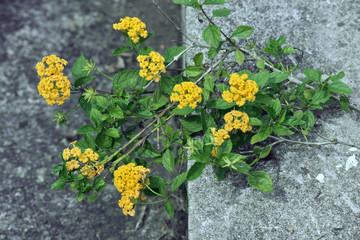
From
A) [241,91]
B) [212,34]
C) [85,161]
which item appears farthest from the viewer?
[212,34]

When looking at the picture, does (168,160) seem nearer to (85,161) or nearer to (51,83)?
(85,161)

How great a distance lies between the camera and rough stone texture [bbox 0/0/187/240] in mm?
2664

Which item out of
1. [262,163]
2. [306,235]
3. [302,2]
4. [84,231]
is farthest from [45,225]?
[302,2]

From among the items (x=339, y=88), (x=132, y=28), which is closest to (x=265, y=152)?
(x=339, y=88)

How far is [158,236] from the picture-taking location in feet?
8.50

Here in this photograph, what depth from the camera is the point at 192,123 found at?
204cm

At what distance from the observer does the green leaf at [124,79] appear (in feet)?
6.75

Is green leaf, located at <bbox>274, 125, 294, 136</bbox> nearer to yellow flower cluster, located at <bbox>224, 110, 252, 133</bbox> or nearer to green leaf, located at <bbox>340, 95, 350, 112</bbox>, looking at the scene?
yellow flower cluster, located at <bbox>224, 110, 252, 133</bbox>

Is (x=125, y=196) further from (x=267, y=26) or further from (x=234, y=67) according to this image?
(x=267, y=26)

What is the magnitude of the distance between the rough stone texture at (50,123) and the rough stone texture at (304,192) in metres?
0.70

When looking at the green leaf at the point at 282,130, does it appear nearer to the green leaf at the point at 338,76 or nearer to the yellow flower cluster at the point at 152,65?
the green leaf at the point at 338,76

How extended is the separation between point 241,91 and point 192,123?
14.8 inches

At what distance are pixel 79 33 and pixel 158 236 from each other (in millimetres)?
2061

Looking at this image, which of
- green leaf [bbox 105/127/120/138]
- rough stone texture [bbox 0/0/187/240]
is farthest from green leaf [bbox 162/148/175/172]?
rough stone texture [bbox 0/0/187/240]
